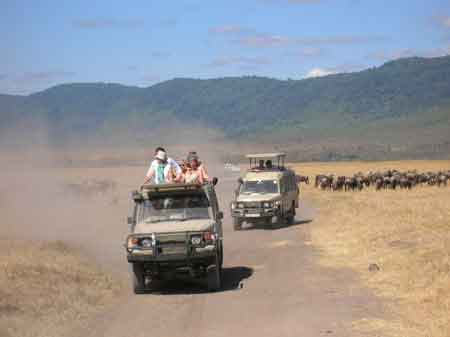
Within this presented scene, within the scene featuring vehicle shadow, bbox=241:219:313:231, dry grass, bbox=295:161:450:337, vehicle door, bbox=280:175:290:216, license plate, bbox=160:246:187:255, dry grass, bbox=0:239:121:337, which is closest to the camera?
dry grass, bbox=295:161:450:337

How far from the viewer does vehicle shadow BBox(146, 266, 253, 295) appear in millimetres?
15820

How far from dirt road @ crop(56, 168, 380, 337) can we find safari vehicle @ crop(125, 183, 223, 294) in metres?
0.40

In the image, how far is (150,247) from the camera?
15.3 m

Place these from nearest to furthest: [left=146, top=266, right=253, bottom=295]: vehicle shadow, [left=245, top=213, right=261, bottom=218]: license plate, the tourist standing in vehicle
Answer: [left=146, top=266, right=253, bottom=295]: vehicle shadow, the tourist standing in vehicle, [left=245, top=213, right=261, bottom=218]: license plate

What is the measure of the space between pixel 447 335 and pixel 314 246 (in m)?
11.6

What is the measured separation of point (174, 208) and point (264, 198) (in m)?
13.1

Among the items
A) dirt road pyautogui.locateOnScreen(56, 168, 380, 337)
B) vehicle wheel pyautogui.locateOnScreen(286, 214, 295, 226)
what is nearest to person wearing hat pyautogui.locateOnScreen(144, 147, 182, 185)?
dirt road pyautogui.locateOnScreen(56, 168, 380, 337)

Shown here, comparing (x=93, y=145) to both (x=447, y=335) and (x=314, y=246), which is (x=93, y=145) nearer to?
(x=314, y=246)

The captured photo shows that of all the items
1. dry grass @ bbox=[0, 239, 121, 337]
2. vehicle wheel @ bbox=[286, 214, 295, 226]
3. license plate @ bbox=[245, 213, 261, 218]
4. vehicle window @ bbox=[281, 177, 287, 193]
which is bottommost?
vehicle wheel @ bbox=[286, 214, 295, 226]

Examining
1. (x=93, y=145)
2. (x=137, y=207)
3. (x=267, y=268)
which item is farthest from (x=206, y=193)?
(x=93, y=145)

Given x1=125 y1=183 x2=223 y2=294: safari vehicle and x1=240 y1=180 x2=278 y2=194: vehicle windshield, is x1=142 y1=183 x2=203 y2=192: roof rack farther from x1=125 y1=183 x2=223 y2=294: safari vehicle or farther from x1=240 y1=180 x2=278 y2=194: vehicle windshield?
x1=240 y1=180 x2=278 y2=194: vehicle windshield

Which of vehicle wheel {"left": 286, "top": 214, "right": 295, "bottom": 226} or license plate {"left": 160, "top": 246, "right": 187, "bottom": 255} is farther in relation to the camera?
vehicle wheel {"left": 286, "top": 214, "right": 295, "bottom": 226}

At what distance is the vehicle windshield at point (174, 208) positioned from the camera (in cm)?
1631

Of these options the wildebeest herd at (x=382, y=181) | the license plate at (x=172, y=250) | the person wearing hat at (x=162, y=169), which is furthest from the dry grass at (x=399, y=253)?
the wildebeest herd at (x=382, y=181)
